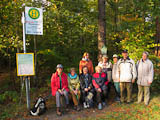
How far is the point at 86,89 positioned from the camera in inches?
231

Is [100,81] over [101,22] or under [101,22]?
under

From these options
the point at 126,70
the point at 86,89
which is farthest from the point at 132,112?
the point at 86,89

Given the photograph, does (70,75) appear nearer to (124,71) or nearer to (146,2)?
(124,71)

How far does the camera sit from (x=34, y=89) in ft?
25.6

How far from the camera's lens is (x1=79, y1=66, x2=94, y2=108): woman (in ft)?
19.3

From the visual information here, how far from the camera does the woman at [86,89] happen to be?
5.88 meters

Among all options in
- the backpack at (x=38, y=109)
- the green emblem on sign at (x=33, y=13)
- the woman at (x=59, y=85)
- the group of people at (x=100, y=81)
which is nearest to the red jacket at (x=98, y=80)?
the group of people at (x=100, y=81)

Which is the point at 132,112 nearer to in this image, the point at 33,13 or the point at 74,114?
the point at 74,114

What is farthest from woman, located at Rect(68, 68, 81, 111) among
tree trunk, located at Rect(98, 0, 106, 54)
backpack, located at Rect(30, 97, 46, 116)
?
tree trunk, located at Rect(98, 0, 106, 54)

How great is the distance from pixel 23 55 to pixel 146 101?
4.67m

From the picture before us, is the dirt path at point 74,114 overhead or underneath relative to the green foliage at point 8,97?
underneath

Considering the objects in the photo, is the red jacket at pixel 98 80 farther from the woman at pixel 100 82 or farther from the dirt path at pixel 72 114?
the dirt path at pixel 72 114

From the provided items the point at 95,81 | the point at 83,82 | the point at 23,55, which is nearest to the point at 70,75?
the point at 83,82

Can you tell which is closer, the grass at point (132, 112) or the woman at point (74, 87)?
the grass at point (132, 112)
